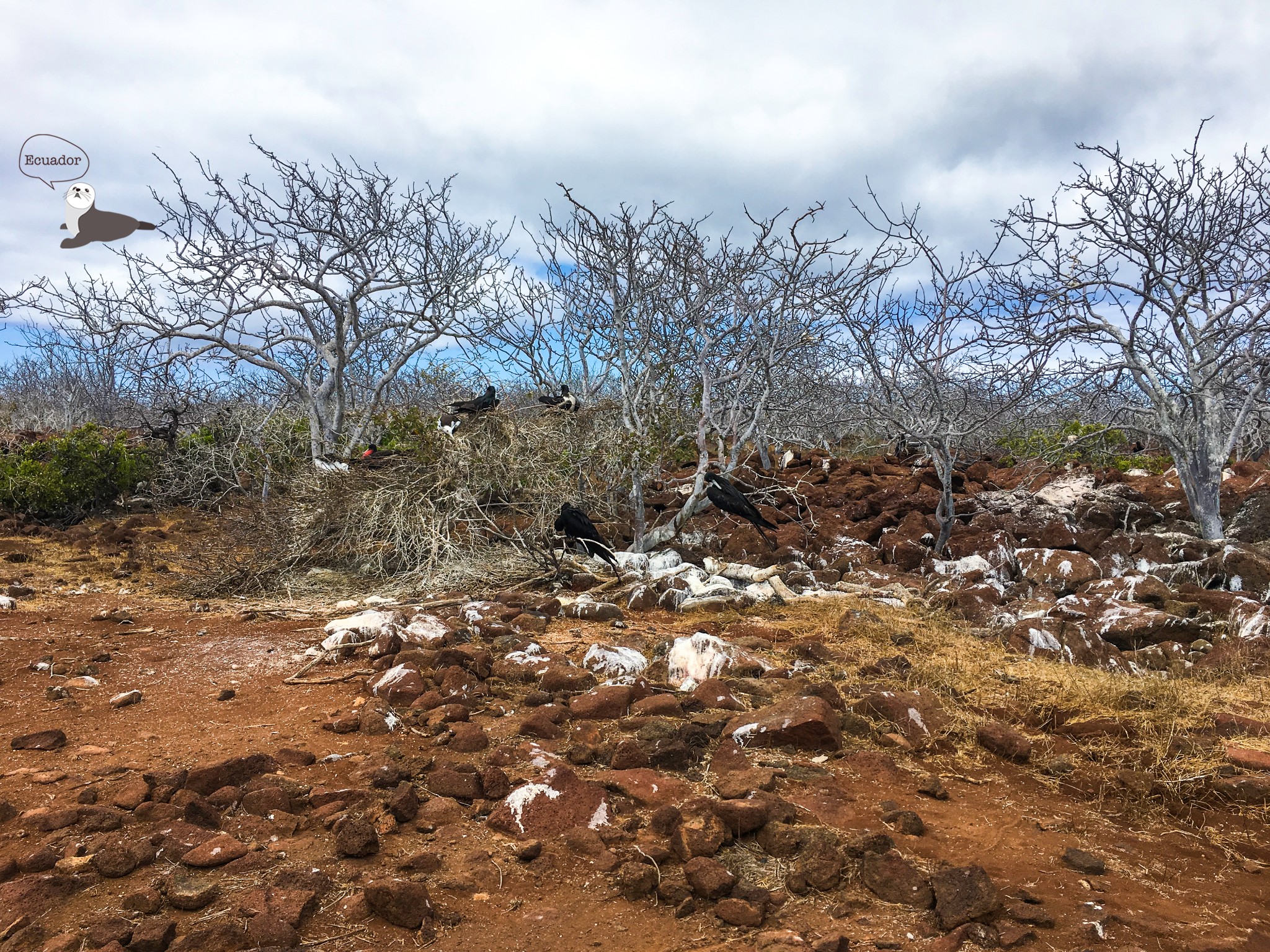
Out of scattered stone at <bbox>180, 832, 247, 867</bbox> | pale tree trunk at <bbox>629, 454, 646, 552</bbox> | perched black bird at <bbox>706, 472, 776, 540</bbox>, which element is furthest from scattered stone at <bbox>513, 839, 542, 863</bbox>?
pale tree trunk at <bbox>629, 454, 646, 552</bbox>

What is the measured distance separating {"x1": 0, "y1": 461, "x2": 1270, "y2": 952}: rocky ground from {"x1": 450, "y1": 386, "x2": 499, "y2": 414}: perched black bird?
2.16 metres

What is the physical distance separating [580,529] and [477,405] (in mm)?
1764

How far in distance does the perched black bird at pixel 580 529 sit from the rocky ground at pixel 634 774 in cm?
68

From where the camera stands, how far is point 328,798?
2525 mm

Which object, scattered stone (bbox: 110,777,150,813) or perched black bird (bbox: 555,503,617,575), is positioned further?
perched black bird (bbox: 555,503,617,575)

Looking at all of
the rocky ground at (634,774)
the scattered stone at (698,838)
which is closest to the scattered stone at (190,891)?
the rocky ground at (634,774)

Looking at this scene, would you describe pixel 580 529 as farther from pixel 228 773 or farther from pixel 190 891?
pixel 190 891

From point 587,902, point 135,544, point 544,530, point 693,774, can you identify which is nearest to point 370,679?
point 693,774

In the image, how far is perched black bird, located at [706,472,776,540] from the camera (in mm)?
6543

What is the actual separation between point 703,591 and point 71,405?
78.0 ft

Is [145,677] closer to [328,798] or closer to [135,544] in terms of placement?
[328,798]

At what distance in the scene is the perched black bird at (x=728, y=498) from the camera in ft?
21.5

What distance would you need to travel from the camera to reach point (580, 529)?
253 inches

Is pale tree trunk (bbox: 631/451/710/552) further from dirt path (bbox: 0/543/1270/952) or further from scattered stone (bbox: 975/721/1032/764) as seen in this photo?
scattered stone (bbox: 975/721/1032/764)
